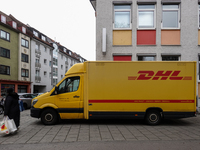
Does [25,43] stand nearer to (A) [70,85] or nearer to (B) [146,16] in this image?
(B) [146,16]

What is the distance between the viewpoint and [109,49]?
12031mm

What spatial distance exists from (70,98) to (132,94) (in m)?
2.59

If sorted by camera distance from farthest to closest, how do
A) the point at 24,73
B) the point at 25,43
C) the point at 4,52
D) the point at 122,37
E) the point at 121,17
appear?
A: 1. the point at 25,43
2. the point at 24,73
3. the point at 4,52
4. the point at 121,17
5. the point at 122,37

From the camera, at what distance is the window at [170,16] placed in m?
12.1

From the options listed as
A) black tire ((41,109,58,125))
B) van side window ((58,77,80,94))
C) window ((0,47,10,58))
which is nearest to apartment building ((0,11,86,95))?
window ((0,47,10,58))

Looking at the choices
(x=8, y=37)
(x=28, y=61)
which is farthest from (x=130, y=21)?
(x=28, y=61)

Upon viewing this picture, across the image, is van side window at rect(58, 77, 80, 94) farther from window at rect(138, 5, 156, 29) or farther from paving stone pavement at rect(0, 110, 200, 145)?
window at rect(138, 5, 156, 29)

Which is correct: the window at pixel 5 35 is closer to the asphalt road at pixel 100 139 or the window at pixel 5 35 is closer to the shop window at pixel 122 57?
the shop window at pixel 122 57


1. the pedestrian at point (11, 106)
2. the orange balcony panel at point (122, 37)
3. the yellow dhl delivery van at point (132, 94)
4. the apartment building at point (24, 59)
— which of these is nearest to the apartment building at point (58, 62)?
the apartment building at point (24, 59)

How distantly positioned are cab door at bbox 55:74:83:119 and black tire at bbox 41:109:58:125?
292 mm

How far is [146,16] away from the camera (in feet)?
40.1

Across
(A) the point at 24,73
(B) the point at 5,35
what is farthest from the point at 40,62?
(B) the point at 5,35

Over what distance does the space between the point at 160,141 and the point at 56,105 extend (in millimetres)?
4304

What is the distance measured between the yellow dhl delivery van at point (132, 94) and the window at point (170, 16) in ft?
18.2
